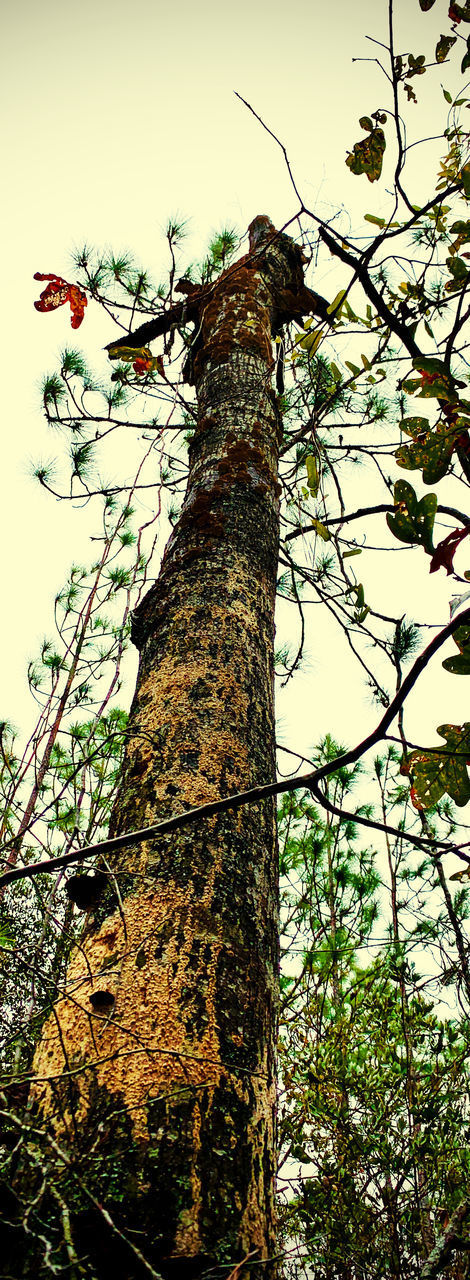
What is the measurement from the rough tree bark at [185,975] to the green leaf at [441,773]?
9.0 inches

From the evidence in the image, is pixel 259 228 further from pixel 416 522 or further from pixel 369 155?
pixel 416 522

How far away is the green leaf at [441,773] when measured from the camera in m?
0.87

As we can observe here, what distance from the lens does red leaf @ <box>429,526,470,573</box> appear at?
0.63 metres

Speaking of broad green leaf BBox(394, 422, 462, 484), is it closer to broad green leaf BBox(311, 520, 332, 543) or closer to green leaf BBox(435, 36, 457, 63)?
broad green leaf BBox(311, 520, 332, 543)

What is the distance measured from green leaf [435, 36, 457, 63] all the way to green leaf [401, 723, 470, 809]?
1297 mm

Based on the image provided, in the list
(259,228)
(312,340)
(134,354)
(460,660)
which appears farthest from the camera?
(259,228)

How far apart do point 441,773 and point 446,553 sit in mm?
361

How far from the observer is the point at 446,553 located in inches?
25.1

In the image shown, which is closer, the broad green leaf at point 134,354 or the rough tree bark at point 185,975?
the rough tree bark at point 185,975

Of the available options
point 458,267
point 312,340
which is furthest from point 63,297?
point 458,267

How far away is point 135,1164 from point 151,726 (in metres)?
0.54

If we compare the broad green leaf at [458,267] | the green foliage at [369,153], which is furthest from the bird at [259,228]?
the broad green leaf at [458,267]

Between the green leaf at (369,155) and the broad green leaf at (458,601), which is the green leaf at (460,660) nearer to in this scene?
the broad green leaf at (458,601)

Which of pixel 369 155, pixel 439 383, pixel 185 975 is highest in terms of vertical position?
pixel 369 155
